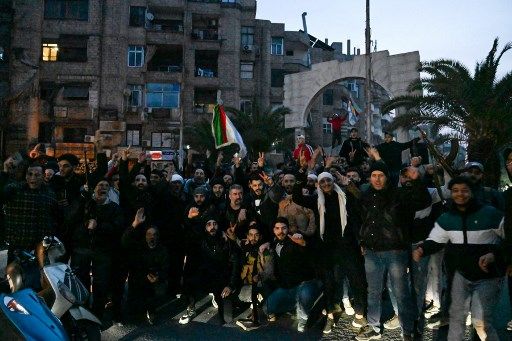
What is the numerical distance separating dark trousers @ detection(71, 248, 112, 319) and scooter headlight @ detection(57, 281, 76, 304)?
179 cm

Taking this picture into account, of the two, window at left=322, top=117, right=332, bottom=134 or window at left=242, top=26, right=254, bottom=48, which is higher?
window at left=242, top=26, right=254, bottom=48

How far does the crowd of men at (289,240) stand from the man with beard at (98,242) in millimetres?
14

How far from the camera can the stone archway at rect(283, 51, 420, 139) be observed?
20969mm

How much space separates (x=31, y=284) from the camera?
13.5 feet

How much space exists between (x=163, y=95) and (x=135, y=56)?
360 centimetres

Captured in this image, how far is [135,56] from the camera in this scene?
35.8 m

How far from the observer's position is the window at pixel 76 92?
34.7 meters

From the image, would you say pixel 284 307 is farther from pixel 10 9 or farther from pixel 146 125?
pixel 10 9

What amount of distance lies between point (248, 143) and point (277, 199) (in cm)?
2046

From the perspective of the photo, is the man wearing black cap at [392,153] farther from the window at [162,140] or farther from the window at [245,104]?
the window at [245,104]

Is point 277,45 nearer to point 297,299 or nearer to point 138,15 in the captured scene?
point 138,15

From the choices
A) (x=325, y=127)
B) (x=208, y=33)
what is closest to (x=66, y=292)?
(x=208, y=33)

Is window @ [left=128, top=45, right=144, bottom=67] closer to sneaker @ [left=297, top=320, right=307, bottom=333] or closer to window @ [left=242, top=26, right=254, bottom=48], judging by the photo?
window @ [left=242, top=26, right=254, bottom=48]

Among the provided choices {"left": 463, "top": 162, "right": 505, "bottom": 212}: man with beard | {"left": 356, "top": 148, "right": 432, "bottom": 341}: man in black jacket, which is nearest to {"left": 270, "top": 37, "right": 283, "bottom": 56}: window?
{"left": 463, "top": 162, "right": 505, "bottom": 212}: man with beard
